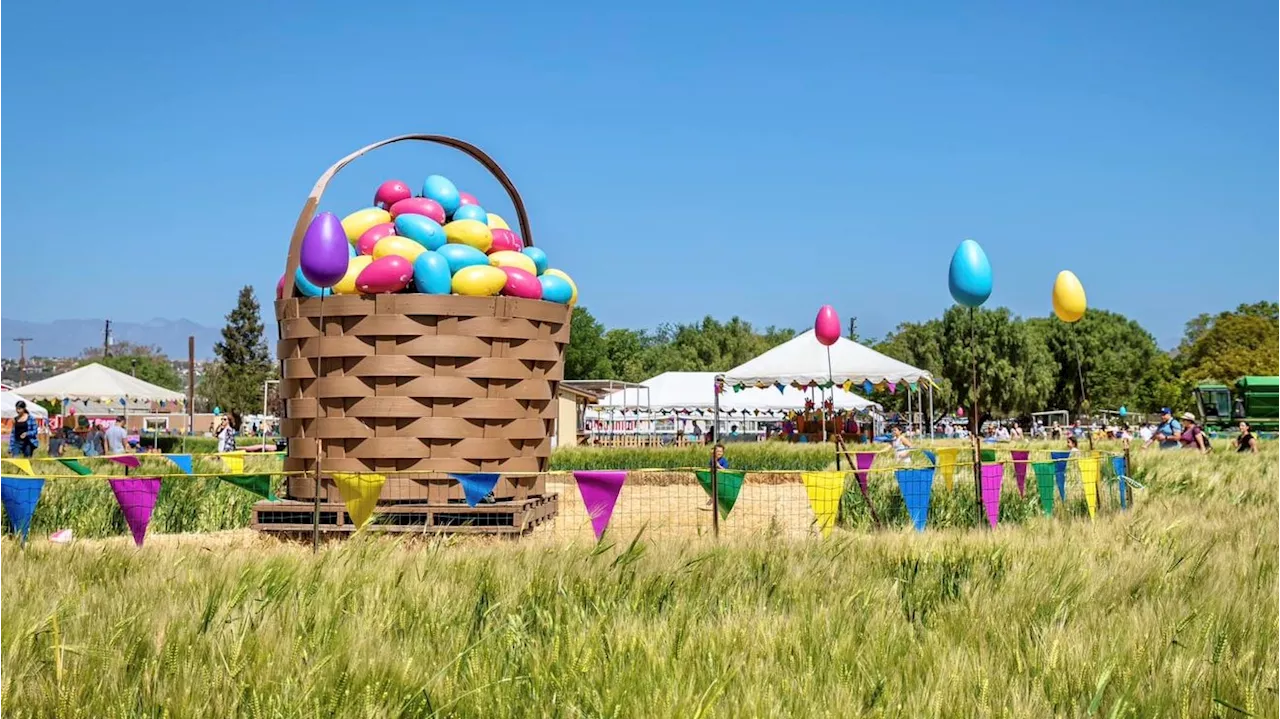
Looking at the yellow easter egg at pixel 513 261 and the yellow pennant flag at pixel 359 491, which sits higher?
the yellow easter egg at pixel 513 261

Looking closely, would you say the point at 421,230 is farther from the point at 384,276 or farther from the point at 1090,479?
the point at 1090,479

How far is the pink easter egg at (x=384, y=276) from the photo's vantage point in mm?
8906

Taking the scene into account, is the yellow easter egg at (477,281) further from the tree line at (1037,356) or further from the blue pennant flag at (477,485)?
the tree line at (1037,356)

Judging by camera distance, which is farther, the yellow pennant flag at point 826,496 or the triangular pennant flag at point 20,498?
the yellow pennant flag at point 826,496

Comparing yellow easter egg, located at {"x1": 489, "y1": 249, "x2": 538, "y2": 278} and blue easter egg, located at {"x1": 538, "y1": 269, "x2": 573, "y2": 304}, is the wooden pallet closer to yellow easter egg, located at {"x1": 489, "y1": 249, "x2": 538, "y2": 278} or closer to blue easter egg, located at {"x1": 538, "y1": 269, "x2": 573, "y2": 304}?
blue easter egg, located at {"x1": 538, "y1": 269, "x2": 573, "y2": 304}

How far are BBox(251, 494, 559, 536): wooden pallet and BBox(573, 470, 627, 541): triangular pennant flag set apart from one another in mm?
1178

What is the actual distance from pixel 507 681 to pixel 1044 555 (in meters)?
3.57

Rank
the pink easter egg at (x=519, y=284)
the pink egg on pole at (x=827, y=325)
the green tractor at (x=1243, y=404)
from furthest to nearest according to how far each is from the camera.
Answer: the green tractor at (x=1243, y=404) → the pink egg on pole at (x=827, y=325) → the pink easter egg at (x=519, y=284)

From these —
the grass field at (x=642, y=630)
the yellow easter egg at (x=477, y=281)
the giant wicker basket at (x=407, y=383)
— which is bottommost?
the grass field at (x=642, y=630)

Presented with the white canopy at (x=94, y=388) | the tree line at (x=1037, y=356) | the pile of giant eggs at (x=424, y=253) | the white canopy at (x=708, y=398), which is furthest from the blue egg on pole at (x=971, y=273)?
the tree line at (x=1037, y=356)

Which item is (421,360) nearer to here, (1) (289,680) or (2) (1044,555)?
(2) (1044,555)

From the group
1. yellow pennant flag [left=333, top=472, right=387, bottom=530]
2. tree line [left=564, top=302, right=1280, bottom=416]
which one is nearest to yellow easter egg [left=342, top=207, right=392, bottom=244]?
yellow pennant flag [left=333, top=472, right=387, bottom=530]

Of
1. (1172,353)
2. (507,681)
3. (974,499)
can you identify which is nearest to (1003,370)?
(1172,353)

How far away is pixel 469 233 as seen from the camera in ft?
33.2
